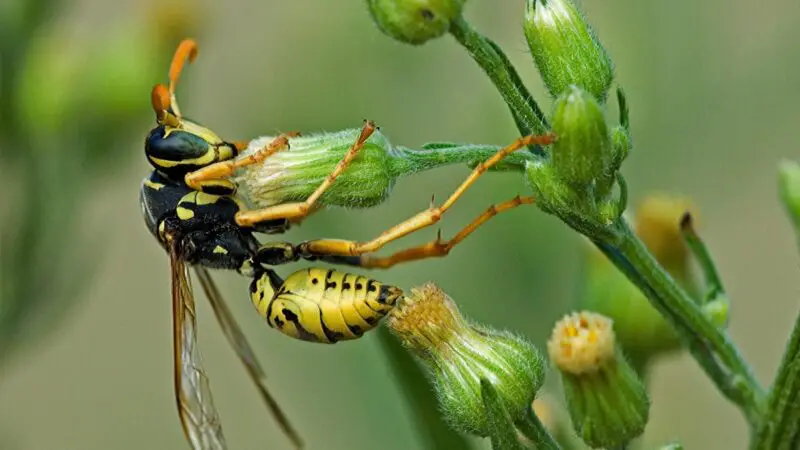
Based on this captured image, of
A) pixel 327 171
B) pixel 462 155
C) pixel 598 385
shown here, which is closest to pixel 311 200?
pixel 327 171

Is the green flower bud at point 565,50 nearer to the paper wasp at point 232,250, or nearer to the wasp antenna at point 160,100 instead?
the paper wasp at point 232,250

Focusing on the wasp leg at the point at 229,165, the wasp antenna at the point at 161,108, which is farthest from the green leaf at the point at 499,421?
the wasp antenna at the point at 161,108

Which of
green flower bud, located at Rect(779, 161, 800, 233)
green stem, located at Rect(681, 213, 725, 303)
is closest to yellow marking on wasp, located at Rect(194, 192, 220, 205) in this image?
green stem, located at Rect(681, 213, 725, 303)

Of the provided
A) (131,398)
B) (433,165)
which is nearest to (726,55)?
(433,165)

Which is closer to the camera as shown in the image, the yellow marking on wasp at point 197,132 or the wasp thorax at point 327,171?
the wasp thorax at point 327,171

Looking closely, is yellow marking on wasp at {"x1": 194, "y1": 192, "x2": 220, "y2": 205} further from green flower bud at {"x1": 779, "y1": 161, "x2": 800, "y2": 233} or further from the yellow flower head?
green flower bud at {"x1": 779, "y1": 161, "x2": 800, "y2": 233}

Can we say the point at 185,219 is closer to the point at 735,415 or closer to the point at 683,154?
the point at 683,154
